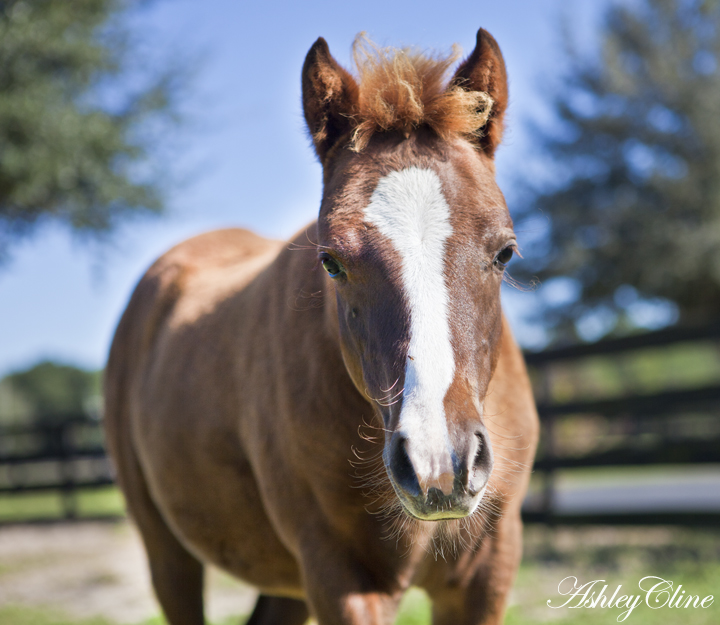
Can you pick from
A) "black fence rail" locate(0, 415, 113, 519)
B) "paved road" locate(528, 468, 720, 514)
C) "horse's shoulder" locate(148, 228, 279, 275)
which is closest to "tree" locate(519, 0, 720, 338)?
"paved road" locate(528, 468, 720, 514)

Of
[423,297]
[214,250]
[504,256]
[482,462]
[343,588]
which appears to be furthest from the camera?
[214,250]

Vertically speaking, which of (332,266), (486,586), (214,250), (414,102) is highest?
(414,102)

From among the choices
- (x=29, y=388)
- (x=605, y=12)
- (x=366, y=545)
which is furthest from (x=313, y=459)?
(x=29, y=388)

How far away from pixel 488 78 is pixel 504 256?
66cm

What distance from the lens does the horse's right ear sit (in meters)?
2.10

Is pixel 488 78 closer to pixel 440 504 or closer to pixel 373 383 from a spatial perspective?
pixel 373 383

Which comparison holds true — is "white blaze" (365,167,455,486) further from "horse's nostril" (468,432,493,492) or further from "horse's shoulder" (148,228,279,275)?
"horse's shoulder" (148,228,279,275)

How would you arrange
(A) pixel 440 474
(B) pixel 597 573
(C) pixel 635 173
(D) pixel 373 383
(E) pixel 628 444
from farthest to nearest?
(C) pixel 635 173, (E) pixel 628 444, (B) pixel 597 573, (D) pixel 373 383, (A) pixel 440 474

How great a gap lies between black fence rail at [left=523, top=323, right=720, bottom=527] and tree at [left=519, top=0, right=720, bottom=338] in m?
9.15

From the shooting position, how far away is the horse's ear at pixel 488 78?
210 cm

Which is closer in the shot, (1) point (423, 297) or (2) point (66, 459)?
(1) point (423, 297)

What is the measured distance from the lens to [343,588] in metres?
1.99

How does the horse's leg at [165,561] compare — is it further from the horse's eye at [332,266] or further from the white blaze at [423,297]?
the white blaze at [423,297]

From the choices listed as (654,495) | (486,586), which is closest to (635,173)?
(654,495)
